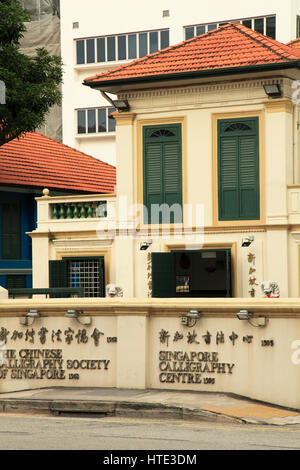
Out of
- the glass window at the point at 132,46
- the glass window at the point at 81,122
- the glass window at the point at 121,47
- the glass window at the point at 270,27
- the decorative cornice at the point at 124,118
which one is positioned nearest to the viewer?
the decorative cornice at the point at 124,118

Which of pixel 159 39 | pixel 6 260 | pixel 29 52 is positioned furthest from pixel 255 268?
Answer: pixel 29 52

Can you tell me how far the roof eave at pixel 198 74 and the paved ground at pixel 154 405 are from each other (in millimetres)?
11150

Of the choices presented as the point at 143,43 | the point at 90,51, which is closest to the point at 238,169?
the point at 143,43

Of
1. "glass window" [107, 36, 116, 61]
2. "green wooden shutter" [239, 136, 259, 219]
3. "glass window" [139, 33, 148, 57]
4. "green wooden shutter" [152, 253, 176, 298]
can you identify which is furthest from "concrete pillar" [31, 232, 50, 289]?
"glass window" [107, 36, 116, 61]

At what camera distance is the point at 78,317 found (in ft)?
58.5

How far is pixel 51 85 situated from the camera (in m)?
30.7

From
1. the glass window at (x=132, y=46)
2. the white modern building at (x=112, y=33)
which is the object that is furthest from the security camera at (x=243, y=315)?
the glass window at (x=132, y=46)

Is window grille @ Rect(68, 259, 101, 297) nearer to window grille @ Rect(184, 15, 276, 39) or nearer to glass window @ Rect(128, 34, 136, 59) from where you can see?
window grille @ Rect(184, 15, 276, 39)

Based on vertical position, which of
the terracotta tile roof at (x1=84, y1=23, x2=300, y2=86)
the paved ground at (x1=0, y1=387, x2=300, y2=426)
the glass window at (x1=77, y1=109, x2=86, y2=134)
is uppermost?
the glass window at (x1=77, y1=109, x2=86, y2=134)

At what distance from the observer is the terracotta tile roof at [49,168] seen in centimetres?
3494

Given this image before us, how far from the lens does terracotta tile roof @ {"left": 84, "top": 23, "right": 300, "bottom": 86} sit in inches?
1017

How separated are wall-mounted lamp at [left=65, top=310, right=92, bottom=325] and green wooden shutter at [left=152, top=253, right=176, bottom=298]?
878 centimetres

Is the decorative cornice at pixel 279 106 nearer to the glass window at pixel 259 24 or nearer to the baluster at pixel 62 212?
the baluster at pixel 62 212
